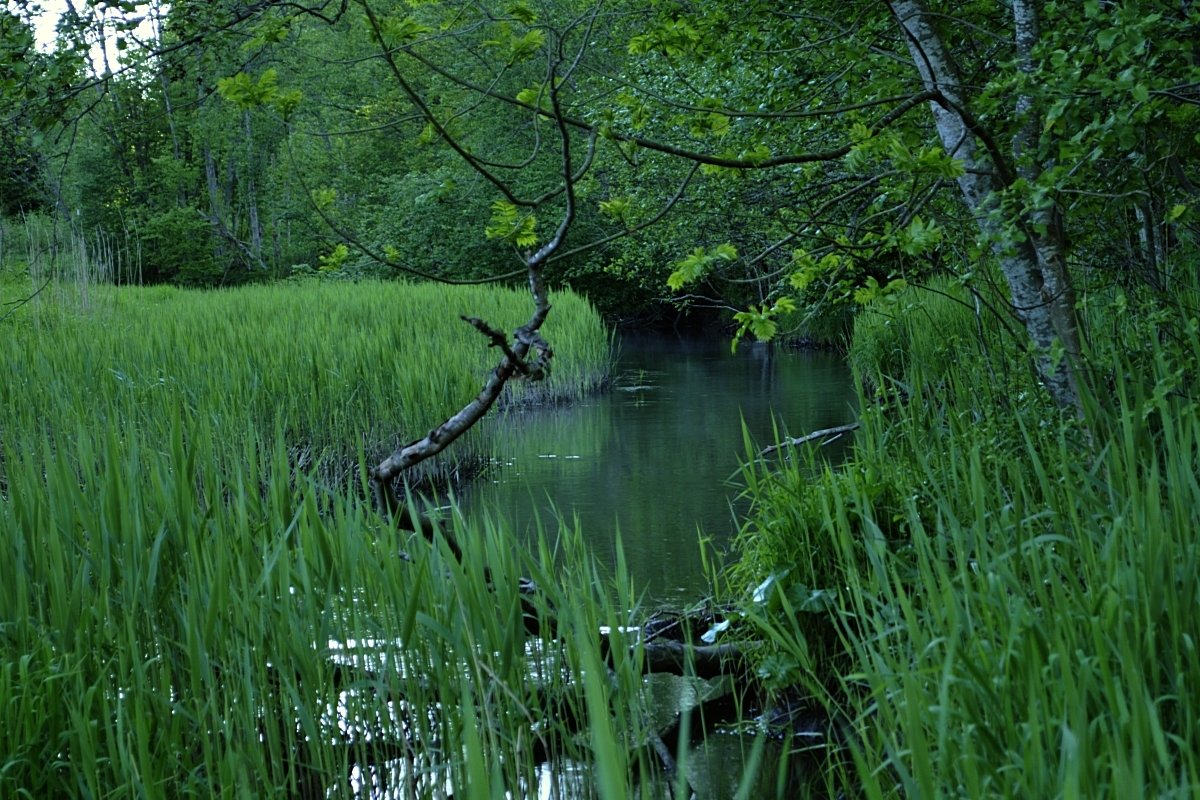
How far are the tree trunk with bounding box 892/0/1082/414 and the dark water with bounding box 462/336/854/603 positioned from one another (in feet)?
3.10

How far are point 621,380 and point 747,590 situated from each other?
10184 millimetres

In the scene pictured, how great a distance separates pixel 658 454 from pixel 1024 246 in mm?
4849

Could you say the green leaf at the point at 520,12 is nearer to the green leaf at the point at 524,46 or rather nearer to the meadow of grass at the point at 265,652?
the green leaf at the point at 524,46

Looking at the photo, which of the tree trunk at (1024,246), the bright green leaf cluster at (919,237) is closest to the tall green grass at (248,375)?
the bright green leaf cluster at (919,237)

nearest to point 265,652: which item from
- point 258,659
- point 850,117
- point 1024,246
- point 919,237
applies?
point 258,659

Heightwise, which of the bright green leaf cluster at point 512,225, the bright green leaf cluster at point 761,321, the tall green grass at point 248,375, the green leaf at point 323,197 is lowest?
the tall green grass at point 248,375

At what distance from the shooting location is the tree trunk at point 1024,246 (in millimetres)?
3422

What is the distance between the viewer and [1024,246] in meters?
3.64

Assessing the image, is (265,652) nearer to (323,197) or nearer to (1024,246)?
(323,197)

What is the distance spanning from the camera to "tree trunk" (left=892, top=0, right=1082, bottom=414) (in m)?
3.42

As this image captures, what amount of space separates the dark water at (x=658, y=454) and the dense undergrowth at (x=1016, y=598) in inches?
20.6

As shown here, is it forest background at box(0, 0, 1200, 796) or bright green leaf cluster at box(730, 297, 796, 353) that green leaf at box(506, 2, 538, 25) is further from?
bright green leaf cluster at box(730, 297, 796, 353)

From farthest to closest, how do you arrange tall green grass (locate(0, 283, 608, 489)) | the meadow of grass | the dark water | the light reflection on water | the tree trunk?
tall green grass (locate(0, 283, 608, 489)) → the dark water → the tree trunk → the light reflection on water → the meadow of grass

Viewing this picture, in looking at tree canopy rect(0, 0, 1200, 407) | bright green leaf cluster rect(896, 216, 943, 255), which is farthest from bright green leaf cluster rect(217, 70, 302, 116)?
bright green leaf cluster rect(896, 216, 943, 255)
